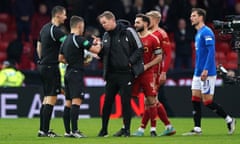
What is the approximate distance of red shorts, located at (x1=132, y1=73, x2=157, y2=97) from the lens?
1778 centimetres

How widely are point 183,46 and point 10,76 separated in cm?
595

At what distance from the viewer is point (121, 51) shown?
57.3ft

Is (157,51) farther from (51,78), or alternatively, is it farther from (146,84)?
(51,78)

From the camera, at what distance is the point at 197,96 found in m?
18.3

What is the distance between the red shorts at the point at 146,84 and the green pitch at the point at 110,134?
0.88m

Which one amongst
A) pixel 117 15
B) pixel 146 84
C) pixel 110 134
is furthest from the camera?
pixel 117 15

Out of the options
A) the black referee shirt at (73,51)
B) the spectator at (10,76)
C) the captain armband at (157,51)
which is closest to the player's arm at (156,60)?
the captain armband at (157,51)

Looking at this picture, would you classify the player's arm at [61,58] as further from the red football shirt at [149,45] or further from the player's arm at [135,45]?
the red football shirt at [149,45]

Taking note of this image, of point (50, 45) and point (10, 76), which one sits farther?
point (10, 76)

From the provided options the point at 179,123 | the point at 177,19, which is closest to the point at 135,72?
the point at 179,123

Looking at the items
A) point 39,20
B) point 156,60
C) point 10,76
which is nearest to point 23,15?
point 39,20

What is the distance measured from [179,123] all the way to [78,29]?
585 centimetres

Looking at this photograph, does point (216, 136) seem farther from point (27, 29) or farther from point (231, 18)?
point (27, 29)

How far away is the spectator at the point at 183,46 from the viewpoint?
2925 centimetres
